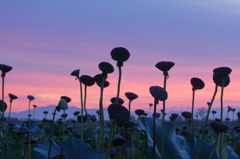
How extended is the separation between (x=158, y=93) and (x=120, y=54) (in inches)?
15.0

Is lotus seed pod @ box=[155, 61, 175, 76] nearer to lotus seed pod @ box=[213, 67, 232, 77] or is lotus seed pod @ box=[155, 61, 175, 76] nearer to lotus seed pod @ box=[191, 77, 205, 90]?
lotus seed pod @ box=[213, 67, 232, 77]

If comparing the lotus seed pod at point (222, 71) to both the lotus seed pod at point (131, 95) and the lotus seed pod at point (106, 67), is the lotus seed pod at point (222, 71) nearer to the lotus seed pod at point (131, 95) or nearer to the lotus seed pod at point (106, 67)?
the lotus seed pod at point (106, 67)

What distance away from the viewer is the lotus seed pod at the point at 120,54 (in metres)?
1.78

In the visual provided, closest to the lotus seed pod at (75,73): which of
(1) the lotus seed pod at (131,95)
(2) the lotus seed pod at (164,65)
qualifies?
(1) the lotus seed pod at (131,95)

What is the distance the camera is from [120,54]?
1.78 meters

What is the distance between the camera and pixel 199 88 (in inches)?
82.0

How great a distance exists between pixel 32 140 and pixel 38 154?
59cm

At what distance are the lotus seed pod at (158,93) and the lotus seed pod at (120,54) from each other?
1.09 ft

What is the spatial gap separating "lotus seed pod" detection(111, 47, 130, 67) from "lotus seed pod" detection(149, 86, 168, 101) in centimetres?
33

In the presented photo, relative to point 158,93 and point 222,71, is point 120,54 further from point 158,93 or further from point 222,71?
point 222,71

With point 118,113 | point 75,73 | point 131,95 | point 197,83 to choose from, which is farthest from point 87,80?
point 118,113

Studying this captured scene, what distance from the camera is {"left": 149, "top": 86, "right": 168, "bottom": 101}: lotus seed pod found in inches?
57.8

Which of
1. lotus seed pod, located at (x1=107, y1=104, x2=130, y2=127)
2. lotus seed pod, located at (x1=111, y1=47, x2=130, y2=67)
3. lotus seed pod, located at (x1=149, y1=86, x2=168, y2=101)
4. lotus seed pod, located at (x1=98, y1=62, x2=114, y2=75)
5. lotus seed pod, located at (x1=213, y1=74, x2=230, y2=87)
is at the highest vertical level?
lotus seed pod, located at (x1=111, y1=47, x2=130, y2=67)

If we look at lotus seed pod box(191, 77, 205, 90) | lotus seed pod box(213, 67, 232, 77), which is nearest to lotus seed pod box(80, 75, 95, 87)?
lotus seed pod box(191, 77, 205, 90)
